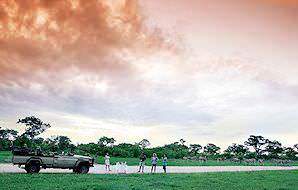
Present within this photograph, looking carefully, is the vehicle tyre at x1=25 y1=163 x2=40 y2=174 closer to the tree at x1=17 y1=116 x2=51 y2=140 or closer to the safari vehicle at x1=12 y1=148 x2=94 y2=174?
the safari vehicle at x1=12 y1=148 x2=94 y2=174

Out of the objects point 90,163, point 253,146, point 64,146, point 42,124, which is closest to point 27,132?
point 42,124

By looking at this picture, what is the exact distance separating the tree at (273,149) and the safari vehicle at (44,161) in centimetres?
14185

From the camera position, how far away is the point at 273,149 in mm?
170375

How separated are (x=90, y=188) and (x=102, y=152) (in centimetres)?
6851

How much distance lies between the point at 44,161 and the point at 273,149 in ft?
510

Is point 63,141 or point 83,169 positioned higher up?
point 63,141

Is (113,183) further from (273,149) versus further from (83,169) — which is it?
(273,149)

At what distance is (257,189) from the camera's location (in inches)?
925

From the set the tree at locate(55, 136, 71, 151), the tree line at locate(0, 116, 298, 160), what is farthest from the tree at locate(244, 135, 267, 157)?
the tree at locate(55, 136, 71, 151)

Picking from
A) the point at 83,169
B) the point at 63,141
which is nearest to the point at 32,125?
the point at 63,141

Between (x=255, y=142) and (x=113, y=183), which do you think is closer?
(x=113, y=183)

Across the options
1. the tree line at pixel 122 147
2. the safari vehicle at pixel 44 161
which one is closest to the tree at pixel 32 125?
the tree line at pixel 122 147

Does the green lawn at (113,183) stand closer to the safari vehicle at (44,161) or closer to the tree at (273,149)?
the safari vehicle at (44,161)

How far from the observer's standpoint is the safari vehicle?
29.5 m
